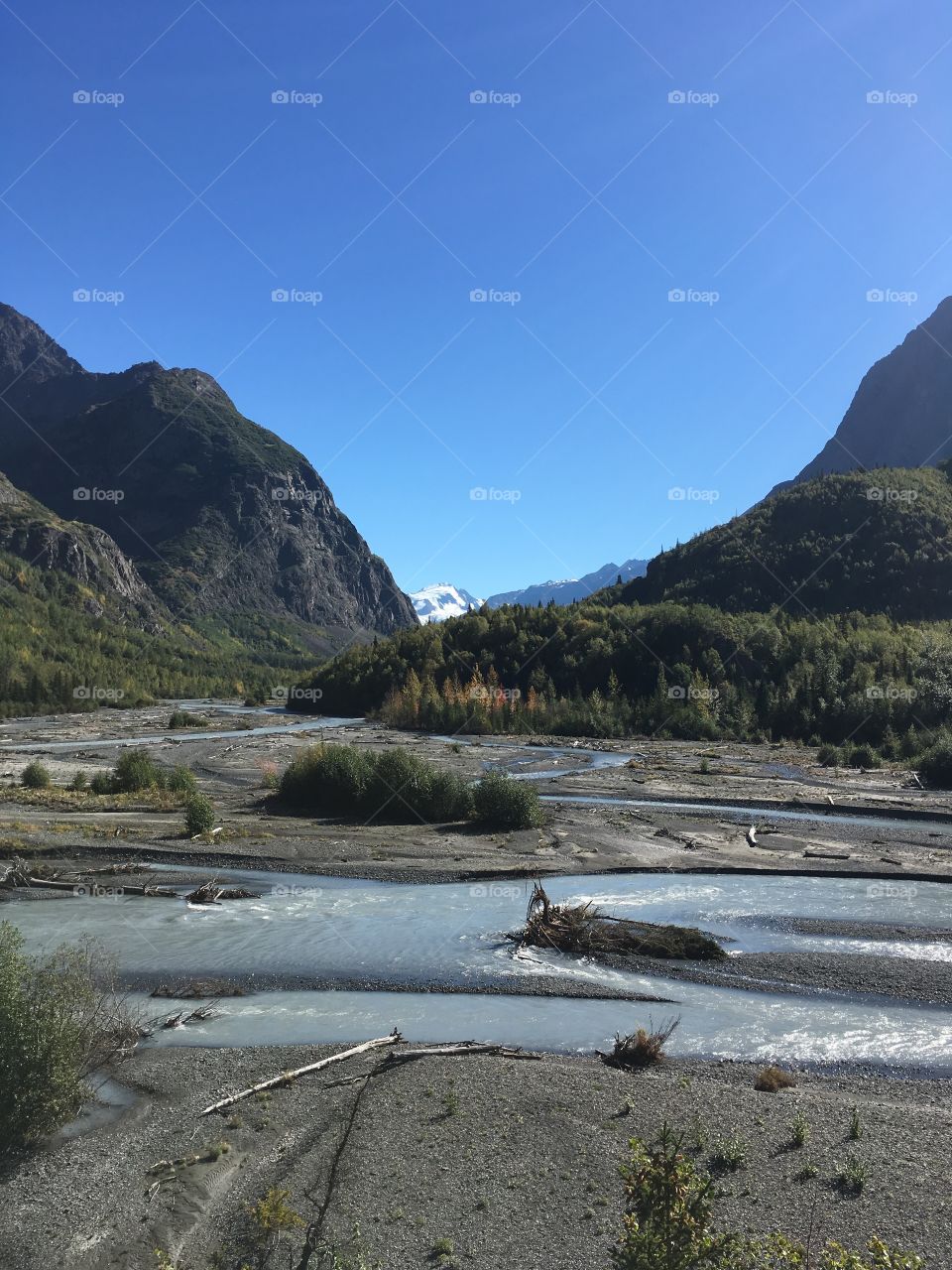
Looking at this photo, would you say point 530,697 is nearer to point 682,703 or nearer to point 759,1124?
point 682,703

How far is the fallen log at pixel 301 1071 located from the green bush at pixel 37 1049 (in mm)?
2090

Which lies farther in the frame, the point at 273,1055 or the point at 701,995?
the point at 701,995

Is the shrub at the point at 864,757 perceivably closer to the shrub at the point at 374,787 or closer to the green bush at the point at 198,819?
the shrub at the point at 374,787

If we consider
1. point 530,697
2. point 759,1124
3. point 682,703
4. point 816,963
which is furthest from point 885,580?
point 759,1124

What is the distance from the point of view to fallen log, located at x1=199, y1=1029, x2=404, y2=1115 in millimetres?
13055

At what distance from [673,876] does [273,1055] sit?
2329 centimetres

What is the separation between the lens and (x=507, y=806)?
4525 cm

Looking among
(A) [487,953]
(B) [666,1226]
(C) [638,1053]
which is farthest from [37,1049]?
(A) [487,953]

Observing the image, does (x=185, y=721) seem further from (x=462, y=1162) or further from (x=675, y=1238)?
(x=675, y=1238)

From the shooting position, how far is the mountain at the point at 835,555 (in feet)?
451

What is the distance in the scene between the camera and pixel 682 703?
11250cm

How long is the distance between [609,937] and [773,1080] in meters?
9.71

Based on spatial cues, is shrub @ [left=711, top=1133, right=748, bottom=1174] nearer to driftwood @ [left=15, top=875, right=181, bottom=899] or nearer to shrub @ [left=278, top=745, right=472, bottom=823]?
driftwood @ [left=15, top=875, right=181, bottom=899]

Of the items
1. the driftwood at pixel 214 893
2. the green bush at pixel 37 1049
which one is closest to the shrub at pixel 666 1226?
the green bush at pixel 37 1049
